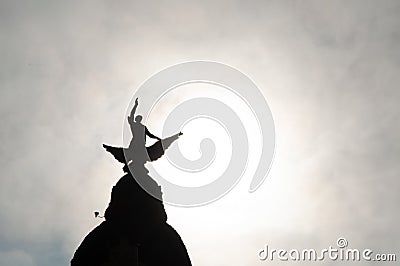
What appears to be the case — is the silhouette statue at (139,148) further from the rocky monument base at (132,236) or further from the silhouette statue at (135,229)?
the rocky monument base at (132,236)

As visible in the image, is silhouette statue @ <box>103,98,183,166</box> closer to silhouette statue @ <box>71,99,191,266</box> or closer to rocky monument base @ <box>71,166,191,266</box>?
silhouette statue @ <box>71,99,191,266</box>

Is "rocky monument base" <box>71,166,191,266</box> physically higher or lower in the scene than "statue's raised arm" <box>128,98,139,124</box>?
lower

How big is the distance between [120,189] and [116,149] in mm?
1980

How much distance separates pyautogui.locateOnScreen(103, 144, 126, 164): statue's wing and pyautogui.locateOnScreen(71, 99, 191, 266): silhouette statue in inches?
2.2

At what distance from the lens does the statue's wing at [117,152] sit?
23500 mm

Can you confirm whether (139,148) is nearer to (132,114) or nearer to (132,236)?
(132,114)

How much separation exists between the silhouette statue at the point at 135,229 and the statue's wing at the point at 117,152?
55 mm

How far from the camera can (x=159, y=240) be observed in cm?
2144

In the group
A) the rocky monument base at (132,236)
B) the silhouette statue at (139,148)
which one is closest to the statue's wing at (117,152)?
the silhouette statue at (139,148)

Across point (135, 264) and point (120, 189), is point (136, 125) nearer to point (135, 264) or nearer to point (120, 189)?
point (120, 189)

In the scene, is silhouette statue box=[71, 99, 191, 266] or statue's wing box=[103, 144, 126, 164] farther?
statue's wing box=[103, 144, 126, 164]

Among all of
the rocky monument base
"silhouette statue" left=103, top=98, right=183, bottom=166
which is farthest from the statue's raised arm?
the rocky monument base

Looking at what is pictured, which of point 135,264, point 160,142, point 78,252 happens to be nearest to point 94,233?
point 78,252

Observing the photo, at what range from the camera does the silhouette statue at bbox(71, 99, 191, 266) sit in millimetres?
20781
